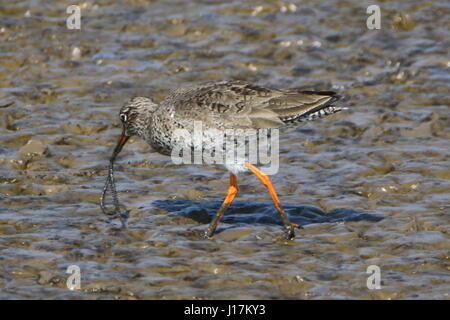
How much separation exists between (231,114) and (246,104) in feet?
0.82

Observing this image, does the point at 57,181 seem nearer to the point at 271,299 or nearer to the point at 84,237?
the point at 84,237

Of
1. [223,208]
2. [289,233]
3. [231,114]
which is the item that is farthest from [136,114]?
[289,233]

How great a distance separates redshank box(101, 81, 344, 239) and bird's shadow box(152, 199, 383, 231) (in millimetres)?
357

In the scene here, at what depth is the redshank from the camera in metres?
9.80

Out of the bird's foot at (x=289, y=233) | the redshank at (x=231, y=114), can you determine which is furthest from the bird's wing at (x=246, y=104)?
the bird's foot at (x=289, y=233)

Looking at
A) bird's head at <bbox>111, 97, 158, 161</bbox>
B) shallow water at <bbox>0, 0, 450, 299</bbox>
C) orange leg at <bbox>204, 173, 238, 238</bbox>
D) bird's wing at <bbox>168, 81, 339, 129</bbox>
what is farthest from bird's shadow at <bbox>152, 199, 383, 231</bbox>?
bird's wing at <bbox>168, 81, 339, 129</bbox>

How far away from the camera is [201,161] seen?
32.8 ft

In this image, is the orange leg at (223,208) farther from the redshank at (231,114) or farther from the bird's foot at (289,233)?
the bird's foot at (289,233)

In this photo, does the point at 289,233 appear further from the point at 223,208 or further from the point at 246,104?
the point at 246,104

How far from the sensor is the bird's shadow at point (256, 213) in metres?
10.3

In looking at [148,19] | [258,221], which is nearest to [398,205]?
[258,221]

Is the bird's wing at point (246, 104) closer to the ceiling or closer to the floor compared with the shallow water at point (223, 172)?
closer to the ceiling

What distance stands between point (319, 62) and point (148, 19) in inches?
148

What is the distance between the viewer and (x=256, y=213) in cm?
1056
